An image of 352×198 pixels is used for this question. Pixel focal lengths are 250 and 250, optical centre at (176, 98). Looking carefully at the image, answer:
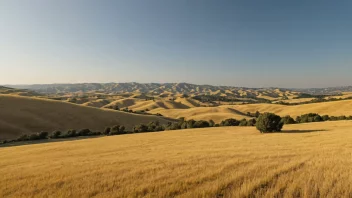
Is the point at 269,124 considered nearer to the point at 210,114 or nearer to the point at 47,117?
the point at 47,117

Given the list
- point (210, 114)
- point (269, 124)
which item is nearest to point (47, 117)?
point (210, 114)

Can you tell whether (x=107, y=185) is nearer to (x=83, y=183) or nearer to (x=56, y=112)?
(x=83, y=183)

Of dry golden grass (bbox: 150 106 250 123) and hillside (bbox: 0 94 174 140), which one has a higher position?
hillside (bbox: 0 94 174 140)

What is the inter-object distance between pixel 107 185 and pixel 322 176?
30.8ft

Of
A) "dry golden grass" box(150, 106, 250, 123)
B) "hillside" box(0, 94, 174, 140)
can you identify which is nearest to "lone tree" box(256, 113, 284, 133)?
"hillside" box(0, 94, 174, 140)

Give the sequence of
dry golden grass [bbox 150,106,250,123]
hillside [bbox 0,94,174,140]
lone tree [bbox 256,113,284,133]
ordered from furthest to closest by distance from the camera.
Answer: dry golden grass [bbox 150,106,250,123], hillside [bbox 0,94,174,140], lone tree [bbox 256,113,284,133]

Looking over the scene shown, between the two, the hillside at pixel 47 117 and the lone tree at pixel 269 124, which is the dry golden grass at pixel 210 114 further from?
the lone tree at pixel 269 124

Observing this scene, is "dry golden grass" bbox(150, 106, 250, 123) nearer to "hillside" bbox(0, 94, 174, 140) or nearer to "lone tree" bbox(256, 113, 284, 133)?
"hillside" bbox(0, 94, 174, 140)

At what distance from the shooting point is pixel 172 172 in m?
13.0

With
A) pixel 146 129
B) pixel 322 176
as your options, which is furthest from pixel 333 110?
pixel 322 176

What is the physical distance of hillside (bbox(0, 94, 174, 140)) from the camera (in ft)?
268

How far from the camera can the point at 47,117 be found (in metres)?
93.2

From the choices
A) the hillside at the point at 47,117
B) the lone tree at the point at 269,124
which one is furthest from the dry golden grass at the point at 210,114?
the lone tree at the point at 269,124

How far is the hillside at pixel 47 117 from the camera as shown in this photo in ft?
268
